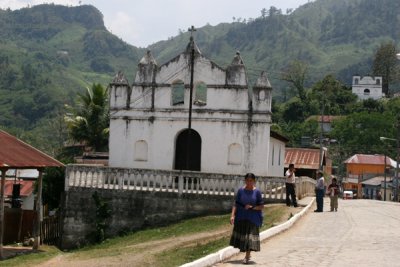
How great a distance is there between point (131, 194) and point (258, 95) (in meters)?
7.45

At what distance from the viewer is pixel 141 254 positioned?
16.3 m

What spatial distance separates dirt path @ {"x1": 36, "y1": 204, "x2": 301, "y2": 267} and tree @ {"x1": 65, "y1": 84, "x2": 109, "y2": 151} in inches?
900

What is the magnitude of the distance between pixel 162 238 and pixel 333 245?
773cm

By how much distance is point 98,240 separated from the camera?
23.5m

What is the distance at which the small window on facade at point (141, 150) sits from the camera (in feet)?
94.1

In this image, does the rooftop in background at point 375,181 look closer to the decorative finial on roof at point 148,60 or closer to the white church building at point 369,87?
the decorative finial on roof at point 148,60

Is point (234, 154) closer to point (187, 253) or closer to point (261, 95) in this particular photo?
point (261, 95)

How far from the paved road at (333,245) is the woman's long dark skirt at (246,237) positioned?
300 millimetres

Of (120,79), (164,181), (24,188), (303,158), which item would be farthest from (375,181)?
(164,181)

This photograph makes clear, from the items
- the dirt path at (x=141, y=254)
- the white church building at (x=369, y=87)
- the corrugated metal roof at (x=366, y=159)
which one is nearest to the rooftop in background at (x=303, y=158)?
the dirt path at (x=141, y=254)

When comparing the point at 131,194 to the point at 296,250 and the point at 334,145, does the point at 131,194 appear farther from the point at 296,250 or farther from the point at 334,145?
the point at 334,145

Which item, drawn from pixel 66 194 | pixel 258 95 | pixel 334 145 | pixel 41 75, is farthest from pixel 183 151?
pixel 41 75

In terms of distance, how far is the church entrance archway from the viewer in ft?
93.8

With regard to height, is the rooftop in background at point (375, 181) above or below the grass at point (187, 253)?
above
